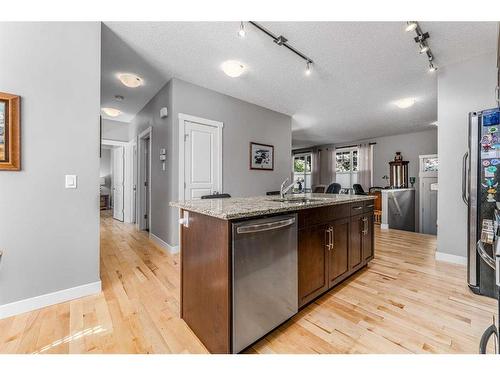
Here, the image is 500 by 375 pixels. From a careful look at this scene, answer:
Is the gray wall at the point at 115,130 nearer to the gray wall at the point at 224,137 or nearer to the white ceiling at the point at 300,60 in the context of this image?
the gray wall at the point at 224,137

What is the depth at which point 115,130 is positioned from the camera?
18.0 ft

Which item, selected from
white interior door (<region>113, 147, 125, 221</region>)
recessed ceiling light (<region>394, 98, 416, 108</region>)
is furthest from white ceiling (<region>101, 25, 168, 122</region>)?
recessed ceiling light (<region>394, 98, 416, 108</region>)

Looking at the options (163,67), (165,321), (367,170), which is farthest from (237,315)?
(367,170)

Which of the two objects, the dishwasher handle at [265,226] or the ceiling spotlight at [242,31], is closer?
the dishwasher handle at [265,226]

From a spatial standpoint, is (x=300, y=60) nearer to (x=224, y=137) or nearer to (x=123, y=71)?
(x=224, y=137)

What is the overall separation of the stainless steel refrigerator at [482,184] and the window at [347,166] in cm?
579

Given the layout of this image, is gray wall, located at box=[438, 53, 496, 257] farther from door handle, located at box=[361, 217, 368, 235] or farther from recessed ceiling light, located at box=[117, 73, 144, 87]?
recessed ceiling light, located at box=[117, 73, 144, 87]

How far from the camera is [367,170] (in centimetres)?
732

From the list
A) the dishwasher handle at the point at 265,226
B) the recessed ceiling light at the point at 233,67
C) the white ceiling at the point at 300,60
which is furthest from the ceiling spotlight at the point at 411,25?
the dishwasher handle at the point at 265,226

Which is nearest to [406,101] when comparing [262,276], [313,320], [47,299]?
[313,320]

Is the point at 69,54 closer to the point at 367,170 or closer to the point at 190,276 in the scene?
the point at 190,276

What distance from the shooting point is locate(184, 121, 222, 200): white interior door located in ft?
11.1

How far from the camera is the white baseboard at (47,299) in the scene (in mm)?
1681

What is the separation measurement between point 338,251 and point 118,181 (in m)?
5.91
